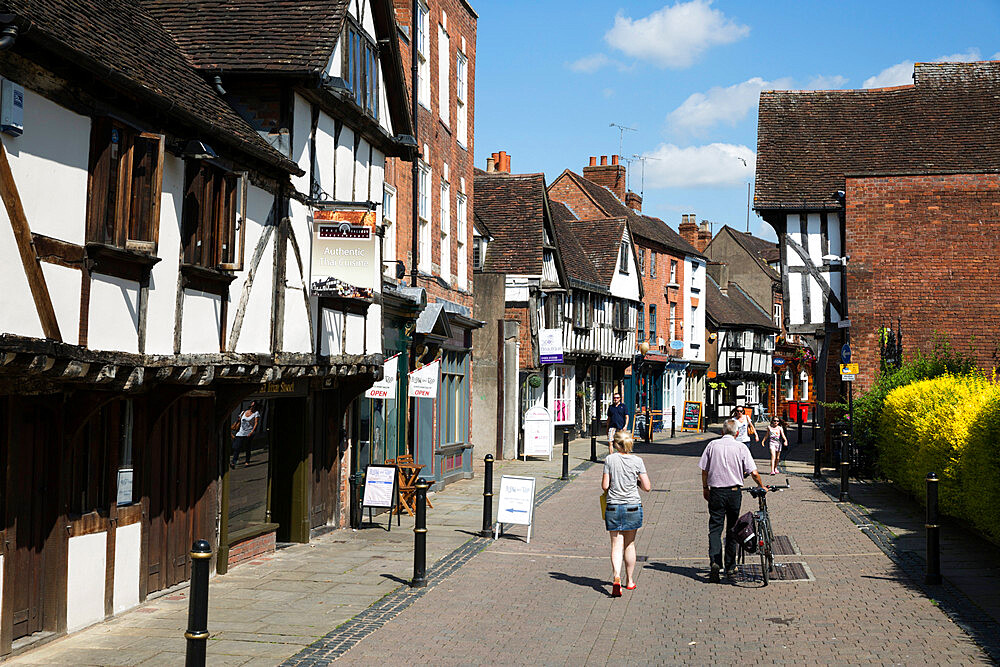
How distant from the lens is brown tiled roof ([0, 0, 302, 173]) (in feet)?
26.9

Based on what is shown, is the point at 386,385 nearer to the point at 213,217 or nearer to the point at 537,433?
the point at 213,217

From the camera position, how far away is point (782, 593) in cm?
1154

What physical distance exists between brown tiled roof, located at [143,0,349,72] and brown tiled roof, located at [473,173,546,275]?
19.0 m

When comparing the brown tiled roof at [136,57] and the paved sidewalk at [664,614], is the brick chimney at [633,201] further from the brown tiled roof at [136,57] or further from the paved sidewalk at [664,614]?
the brown tiled roof at [136,57]

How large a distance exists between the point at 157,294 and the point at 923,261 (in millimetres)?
22570

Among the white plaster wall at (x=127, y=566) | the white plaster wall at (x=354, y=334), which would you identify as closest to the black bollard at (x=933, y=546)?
the white plaster wall at (x=354, y=334)

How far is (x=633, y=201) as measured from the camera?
184ft

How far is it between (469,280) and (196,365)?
15500mm

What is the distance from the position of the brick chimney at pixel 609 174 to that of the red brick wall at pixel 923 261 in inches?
1070

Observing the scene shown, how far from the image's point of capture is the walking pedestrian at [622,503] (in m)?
11.6

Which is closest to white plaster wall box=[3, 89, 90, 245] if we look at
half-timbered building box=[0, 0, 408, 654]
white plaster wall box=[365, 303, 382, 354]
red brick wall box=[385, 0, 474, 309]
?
half-timbered building box=[0, 0, 408, 654]

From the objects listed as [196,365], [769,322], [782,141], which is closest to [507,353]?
[782,141]

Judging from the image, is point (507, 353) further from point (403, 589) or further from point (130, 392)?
point (130, 392)

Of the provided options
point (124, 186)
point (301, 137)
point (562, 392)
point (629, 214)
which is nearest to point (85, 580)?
point (124, 186)
